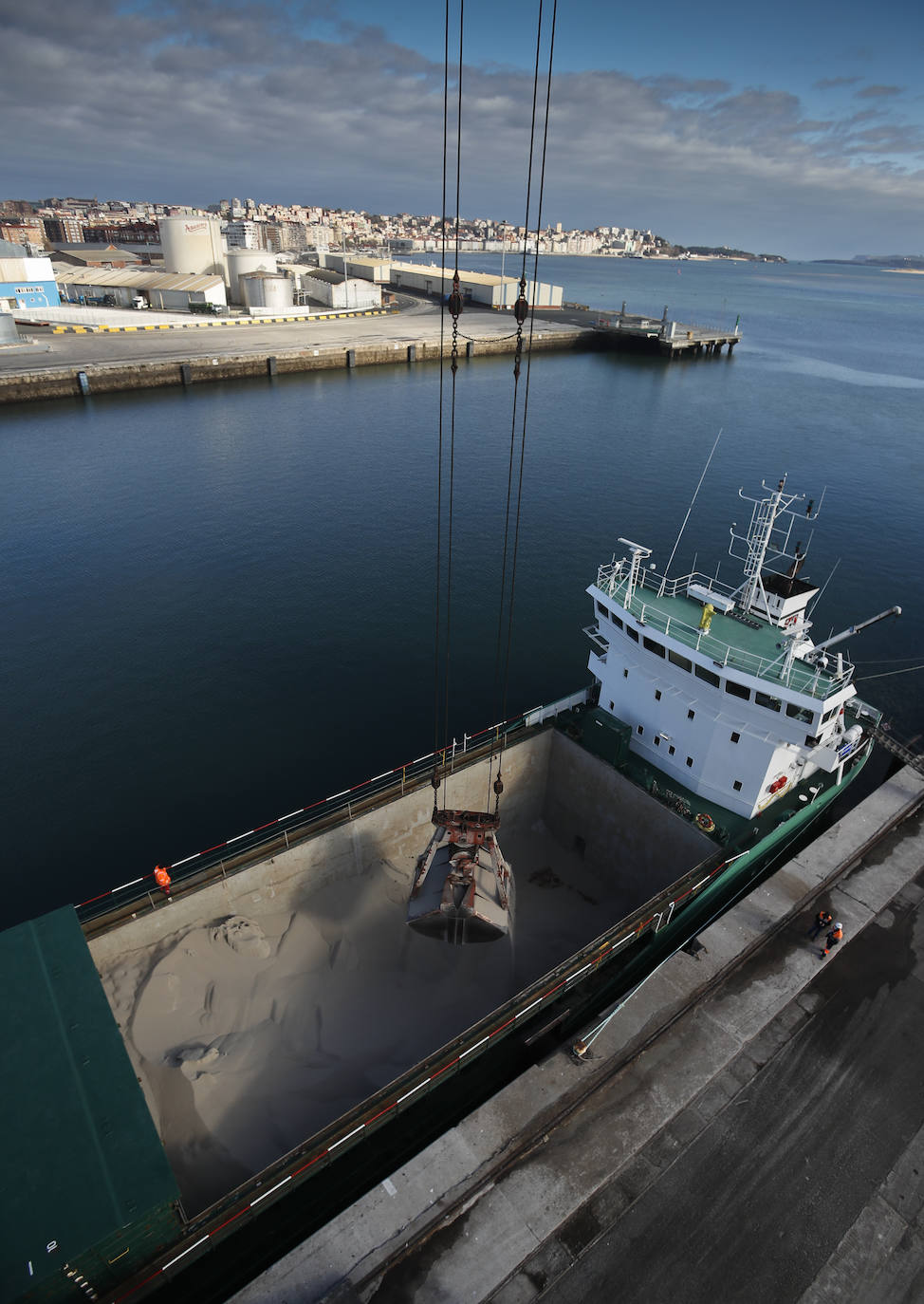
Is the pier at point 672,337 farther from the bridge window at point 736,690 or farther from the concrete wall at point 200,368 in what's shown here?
the bridge window at point 736,690

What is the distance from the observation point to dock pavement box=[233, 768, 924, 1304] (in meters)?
9.44

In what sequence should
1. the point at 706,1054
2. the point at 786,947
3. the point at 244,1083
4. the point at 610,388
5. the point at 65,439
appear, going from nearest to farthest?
1. the point at 706,1054
2. the point at 244,1083
3. the point at 786,947
4. the point at 65,439
5. the point at 610,388

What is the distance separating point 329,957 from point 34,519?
119ft

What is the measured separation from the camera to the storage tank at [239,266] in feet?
329

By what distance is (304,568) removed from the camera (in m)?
35.5

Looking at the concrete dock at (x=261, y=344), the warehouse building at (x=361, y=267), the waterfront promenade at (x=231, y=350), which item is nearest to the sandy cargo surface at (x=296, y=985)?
the concrete dock at (x=261, y=344)

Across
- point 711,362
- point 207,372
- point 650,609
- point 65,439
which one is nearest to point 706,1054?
point 650,609

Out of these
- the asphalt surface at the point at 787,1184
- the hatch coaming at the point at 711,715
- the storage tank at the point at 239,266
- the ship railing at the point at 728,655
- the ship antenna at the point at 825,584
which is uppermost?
the storage tank at the point at 239,266

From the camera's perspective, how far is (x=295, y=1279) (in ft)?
30.4

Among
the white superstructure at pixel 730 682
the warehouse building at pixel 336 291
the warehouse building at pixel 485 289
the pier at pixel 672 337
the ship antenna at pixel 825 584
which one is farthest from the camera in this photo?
the warehouse building at pixel 485 289

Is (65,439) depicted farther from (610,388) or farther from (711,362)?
(711,362)

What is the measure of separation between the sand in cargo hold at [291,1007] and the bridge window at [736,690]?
7.46m

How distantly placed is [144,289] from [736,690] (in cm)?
10785

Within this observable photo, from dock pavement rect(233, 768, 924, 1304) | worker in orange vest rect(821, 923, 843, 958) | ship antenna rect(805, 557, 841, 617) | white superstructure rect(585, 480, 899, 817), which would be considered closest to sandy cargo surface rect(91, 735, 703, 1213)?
dock pavement rect(233, 768, 924, 1304)
